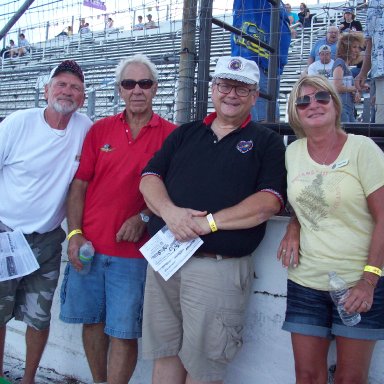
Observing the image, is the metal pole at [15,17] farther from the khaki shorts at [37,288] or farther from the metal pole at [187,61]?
the khaki shorts at [37,288]

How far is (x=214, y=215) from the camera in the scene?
8.30 ft

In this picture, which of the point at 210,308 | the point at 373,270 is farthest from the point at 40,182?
the point at 373,270

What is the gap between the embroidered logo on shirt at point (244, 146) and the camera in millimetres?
2633

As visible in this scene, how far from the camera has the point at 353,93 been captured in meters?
5.38

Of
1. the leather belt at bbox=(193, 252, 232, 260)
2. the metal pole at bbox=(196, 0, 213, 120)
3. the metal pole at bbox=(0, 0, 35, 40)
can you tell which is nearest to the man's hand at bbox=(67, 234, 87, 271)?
the leather belt at bbox=(193, 252, 232, 260)

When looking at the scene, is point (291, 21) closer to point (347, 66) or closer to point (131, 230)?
point (347, 66)

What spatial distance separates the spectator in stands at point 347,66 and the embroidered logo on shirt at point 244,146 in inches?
105

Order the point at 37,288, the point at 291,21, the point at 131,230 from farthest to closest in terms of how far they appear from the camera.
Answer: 1. the point at 291,21
2. the point at 37,288
3. the point at 131,230

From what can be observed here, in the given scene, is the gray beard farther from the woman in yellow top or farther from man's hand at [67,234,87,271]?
the woman in yellow top

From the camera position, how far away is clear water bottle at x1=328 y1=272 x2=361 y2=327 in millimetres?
2238

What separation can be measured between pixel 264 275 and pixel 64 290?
49.6 inches

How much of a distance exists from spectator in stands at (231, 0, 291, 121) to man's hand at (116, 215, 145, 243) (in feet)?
6.62

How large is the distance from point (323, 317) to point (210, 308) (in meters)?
0.56

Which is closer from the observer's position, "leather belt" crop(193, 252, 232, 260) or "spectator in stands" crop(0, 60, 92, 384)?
"leather belt" crop(193, 252, 232, 260)
